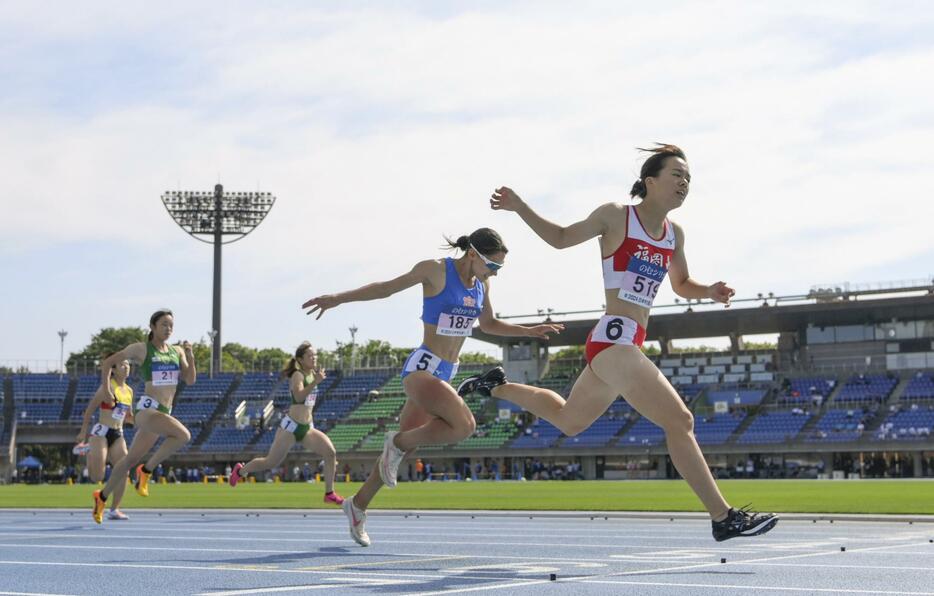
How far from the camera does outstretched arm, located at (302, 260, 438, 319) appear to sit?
9156mm

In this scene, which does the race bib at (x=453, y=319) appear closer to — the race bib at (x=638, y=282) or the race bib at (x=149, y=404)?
the race bib at (x=638, y=282)

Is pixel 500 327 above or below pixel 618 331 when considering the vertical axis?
above

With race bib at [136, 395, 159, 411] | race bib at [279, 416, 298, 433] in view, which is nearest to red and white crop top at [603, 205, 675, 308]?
race bib at [136, 395, 159, 411]

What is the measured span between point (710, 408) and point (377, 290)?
61.0 metres

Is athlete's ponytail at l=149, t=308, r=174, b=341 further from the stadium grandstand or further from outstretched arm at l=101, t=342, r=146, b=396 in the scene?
the stadium grandstand

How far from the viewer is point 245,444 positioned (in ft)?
251

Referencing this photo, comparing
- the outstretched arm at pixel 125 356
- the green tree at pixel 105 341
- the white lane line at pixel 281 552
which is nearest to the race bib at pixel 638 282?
Answer: the white lane line at pixel 281 552

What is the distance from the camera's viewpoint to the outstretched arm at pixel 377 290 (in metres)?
9.16

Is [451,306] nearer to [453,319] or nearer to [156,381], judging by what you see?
[453,319]

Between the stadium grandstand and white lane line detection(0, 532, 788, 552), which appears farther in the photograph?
the stadium grandstand

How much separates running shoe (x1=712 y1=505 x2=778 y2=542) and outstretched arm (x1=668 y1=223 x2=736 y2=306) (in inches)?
63.3

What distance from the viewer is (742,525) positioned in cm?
771

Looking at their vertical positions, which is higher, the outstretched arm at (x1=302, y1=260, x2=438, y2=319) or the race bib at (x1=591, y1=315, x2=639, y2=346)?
the outstretched arm at (x1=302, y1=260, x2=438, y2=319)

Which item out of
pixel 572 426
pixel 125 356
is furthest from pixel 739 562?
pixel 125 356
